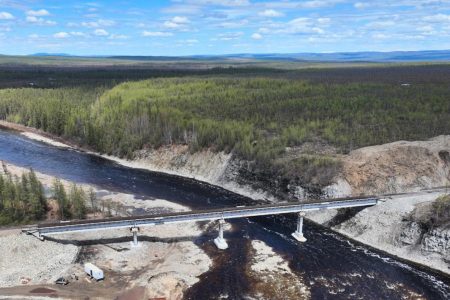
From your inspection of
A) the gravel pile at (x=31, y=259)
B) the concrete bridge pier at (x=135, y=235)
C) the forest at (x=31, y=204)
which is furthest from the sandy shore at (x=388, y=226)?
the gravel pile at (x=31, y=259)

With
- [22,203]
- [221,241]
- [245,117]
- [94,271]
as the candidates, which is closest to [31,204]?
[22,203]

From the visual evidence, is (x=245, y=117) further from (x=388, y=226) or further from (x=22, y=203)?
(x=22, y=203)

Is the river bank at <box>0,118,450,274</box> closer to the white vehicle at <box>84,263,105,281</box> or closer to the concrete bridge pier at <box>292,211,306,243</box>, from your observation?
the concrete bridge pier at <box>292,211,306,243</box>

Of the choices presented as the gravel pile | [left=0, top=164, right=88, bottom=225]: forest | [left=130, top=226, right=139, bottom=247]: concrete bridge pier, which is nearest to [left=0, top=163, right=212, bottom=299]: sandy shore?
the gravel pile

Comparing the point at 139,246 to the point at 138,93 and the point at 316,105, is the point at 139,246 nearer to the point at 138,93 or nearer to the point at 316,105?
the point at 316,105

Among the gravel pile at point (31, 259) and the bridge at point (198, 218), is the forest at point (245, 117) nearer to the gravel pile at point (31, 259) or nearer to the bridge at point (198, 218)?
the bridge at point (198, 218)
